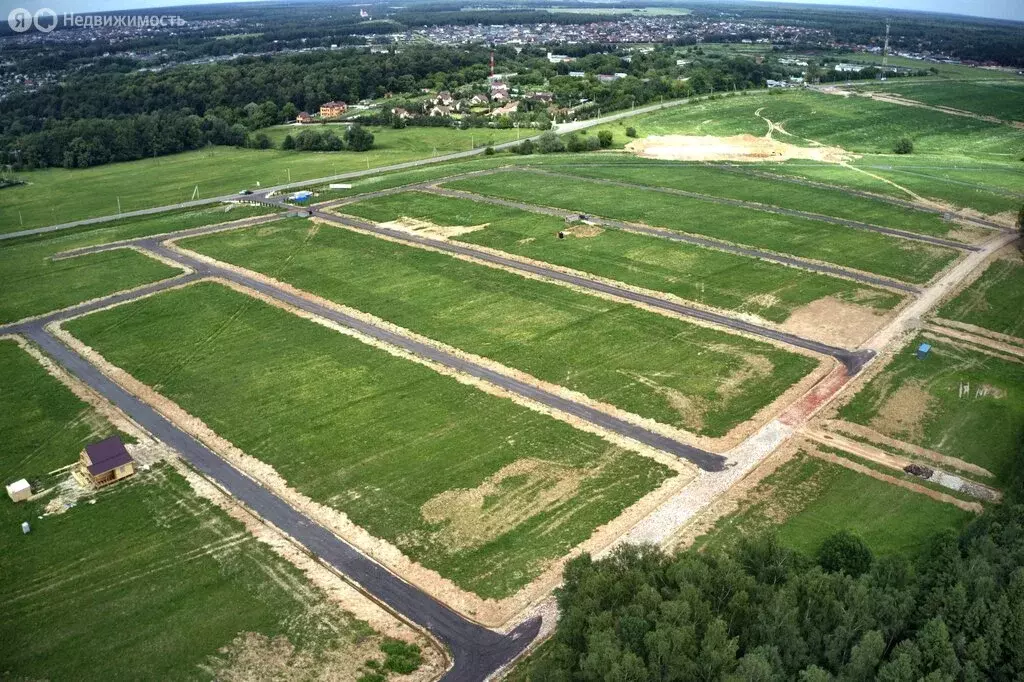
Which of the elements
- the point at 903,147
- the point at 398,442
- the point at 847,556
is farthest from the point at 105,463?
the point at 903,147

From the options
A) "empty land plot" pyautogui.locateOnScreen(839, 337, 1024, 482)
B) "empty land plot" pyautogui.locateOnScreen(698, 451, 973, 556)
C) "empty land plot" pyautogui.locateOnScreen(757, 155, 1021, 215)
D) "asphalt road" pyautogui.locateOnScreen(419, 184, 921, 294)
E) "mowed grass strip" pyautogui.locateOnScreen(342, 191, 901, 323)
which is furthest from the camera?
"empty land plot" pyautogui.locateOnScreen(757, 155, 1021, 215)

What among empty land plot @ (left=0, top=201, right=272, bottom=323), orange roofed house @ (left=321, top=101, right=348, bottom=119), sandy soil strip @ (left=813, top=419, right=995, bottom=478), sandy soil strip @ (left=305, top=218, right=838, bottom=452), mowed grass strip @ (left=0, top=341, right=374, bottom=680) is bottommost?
mowed grass strip @ (left=0, top=341, right=374, bottom=680)

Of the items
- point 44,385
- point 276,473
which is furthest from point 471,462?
point 44,385

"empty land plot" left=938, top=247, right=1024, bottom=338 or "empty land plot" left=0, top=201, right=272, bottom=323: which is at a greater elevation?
"empty land plot" left=0, top=201, right=272, bottom=323

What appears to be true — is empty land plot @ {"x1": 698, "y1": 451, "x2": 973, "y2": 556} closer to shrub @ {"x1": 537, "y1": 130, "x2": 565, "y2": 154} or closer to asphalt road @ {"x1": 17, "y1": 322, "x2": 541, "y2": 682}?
asphalt road @ {"x1": 17, "y1": 322, "x2": 541, "y2": 682}

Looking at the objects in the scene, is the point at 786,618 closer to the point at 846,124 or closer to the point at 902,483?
the point at 902,483

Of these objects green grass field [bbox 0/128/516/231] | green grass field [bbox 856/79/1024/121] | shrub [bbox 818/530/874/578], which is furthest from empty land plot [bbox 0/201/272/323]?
green grass field [bbox 856/79/1024/121]

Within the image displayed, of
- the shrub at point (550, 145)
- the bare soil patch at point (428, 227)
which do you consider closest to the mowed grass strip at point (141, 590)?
the bare soil patch at point (428, 227)
